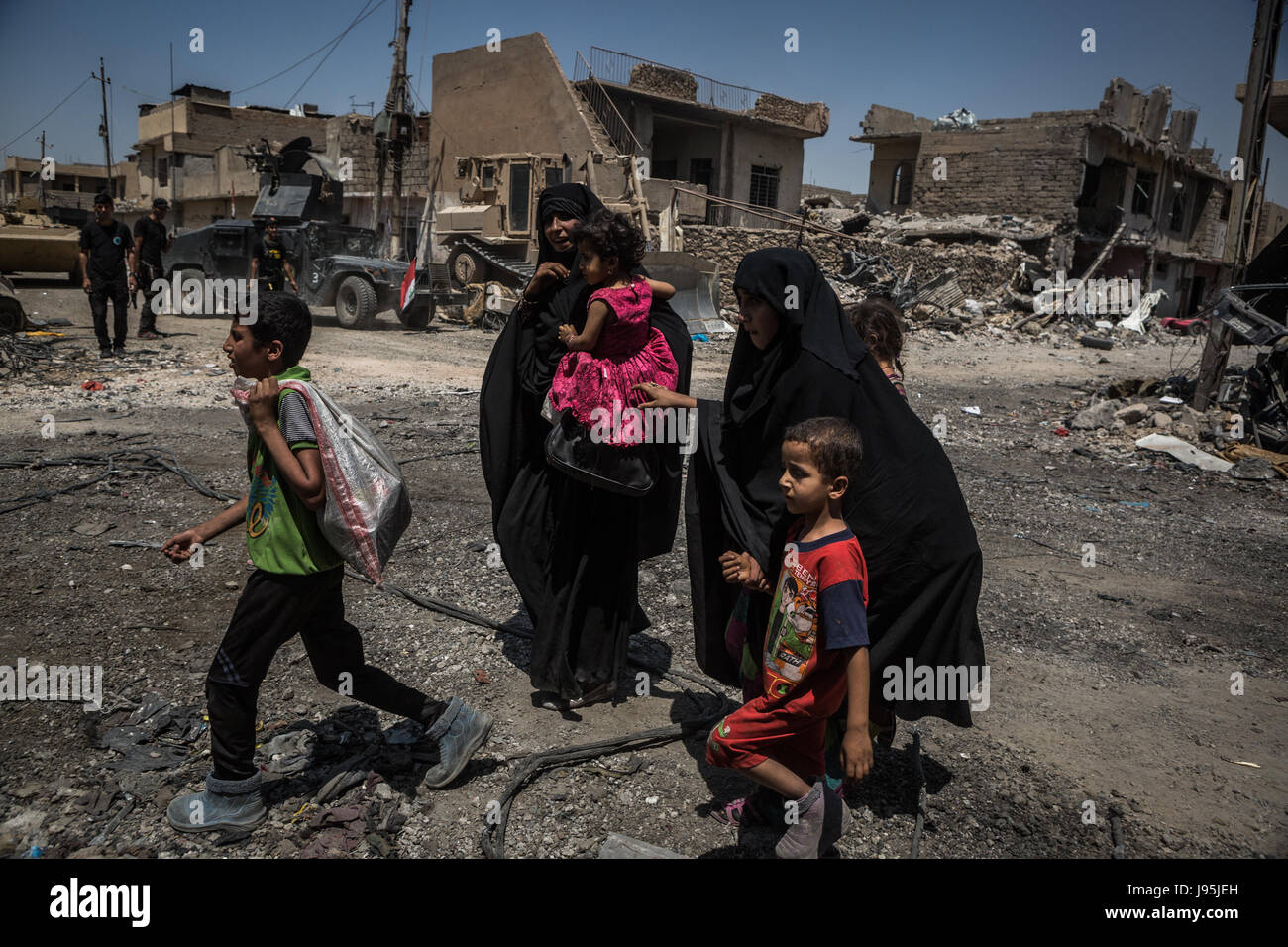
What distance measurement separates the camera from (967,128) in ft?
84.8

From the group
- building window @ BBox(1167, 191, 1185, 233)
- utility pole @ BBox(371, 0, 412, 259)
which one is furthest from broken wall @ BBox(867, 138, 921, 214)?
utility pole @ BBox(371, 0, 412, 259)

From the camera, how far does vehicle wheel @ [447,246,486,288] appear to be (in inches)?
666

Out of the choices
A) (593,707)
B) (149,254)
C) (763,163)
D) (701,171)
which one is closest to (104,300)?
(149,254)

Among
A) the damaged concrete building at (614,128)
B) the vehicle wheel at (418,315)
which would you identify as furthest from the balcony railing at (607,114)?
the vehicle wheel at (418,315)

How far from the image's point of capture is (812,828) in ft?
6.42

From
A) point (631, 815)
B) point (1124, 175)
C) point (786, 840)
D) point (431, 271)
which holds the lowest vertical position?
point (631, 815)

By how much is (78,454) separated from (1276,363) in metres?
10.4

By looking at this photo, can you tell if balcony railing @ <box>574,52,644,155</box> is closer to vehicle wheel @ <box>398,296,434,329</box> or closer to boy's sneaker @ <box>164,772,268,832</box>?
vehicle wheel @ <box>398,296,434,329</box>

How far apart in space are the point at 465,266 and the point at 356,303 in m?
3.54

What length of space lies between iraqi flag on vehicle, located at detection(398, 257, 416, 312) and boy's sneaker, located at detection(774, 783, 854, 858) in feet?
44.6

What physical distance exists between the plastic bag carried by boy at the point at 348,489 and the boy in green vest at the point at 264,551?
0.08 ft
